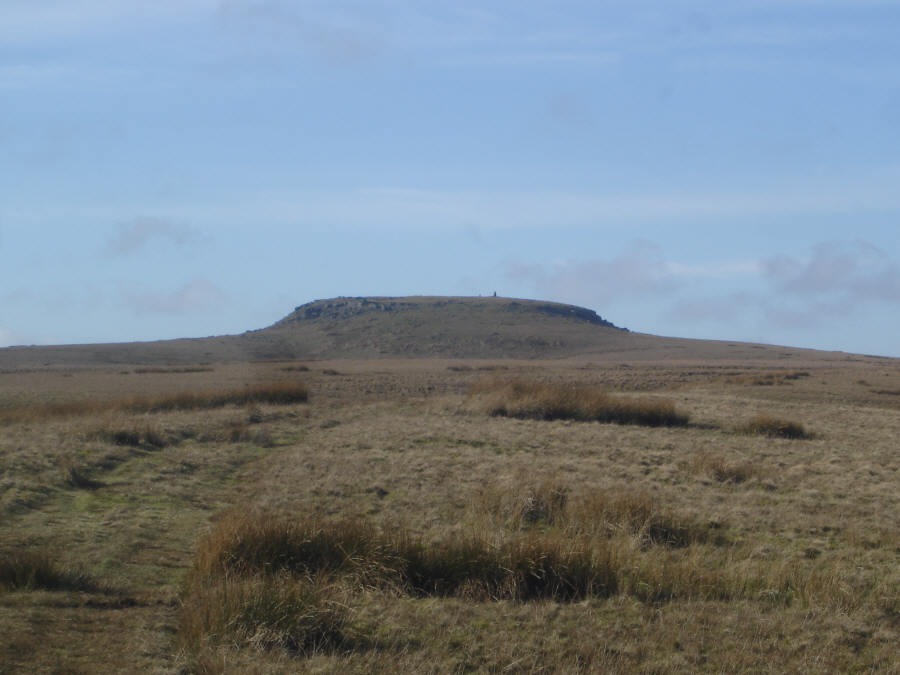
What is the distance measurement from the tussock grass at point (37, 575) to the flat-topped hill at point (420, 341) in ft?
213

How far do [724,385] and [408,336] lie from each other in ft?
193

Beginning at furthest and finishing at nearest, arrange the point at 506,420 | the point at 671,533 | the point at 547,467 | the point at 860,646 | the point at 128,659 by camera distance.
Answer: the point at 506,420 → the point at 547,467 → the point at 671,533 → the point at 860,646 → the point at 128,659

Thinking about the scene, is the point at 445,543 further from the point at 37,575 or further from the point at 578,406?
the point at 578,406

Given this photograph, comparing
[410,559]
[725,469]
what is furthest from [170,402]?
[410,559]

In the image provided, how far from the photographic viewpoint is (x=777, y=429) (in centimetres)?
2322

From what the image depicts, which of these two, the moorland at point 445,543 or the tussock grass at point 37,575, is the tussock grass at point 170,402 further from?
the tussock grass at point 37,575

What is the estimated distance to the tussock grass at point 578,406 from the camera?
2595 centimetres

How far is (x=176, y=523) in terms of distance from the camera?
10812mm

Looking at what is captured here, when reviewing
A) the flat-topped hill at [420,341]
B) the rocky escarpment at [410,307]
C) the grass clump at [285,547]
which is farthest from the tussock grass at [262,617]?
the rocky escarpment at [410,307]

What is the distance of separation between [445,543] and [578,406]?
18446 mm

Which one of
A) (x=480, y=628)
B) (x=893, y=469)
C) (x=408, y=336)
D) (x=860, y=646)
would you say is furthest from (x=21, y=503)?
(x=408, y=336)

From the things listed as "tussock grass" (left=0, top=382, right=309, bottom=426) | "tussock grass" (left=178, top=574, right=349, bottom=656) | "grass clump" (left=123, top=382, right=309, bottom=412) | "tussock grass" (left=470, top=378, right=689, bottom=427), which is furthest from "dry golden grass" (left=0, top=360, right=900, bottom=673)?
"grass clump" (left=123, top=382, right=309, bottom=412)

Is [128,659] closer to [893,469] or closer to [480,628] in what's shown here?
[480,628]

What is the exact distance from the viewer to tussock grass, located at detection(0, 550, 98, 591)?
24.0ft
